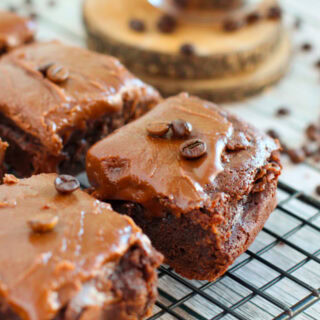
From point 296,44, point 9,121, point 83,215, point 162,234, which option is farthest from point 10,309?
point 296,44

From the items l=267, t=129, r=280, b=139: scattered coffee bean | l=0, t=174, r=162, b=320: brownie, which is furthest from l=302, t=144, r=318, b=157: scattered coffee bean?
l=0, t=174, r=162, b=320: brownie

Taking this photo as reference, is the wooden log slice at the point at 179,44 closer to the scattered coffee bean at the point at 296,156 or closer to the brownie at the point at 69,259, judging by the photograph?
the scattered coffee bean at the point at 296,156

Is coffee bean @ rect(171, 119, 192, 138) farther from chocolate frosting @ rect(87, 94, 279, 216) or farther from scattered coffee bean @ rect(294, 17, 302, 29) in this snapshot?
scattered coffee bean @ rect(294, 17, 302, 29)

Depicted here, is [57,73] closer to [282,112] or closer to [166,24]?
[166,24]

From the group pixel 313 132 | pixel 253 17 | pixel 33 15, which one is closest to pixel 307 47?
pixel 253 17

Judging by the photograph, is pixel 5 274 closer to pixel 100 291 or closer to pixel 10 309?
pixel 10 309

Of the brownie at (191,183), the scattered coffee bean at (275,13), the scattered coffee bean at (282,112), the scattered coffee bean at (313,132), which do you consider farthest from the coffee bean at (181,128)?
the scattered coffee bean at (275,13)
